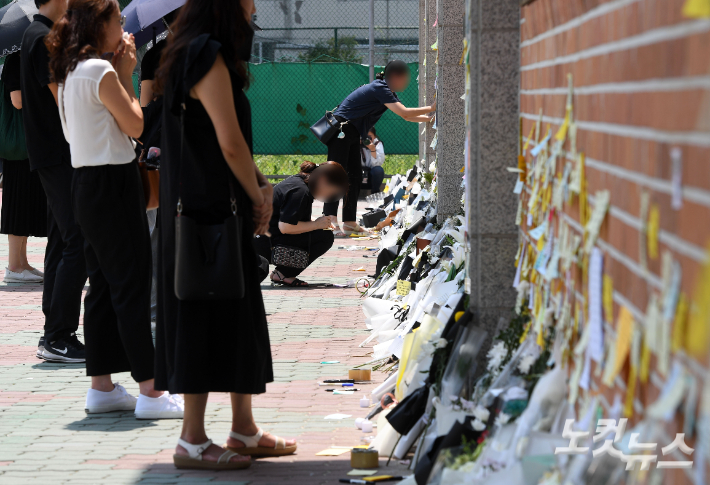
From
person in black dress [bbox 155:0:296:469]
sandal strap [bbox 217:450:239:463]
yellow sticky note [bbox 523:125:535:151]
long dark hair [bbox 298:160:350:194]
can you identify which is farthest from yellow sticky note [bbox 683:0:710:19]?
long dark hair [bbox 298:160:350:194]

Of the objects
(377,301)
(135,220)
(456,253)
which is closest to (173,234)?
(135,220)

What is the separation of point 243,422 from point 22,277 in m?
5.76

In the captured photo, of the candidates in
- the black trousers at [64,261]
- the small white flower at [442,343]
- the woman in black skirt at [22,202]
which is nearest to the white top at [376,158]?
the woman in black skirt at [22,202]

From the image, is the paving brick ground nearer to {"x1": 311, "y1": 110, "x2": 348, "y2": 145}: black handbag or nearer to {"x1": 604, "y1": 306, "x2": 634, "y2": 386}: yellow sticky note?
{"x1": 604, "y1": 306, "x2": 634, "y2": 386}: yellow sticky note

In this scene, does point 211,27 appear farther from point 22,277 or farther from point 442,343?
point 22,277

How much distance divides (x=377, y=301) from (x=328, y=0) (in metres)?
21.7

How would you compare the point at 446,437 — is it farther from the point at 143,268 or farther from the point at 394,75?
the point at 394,75

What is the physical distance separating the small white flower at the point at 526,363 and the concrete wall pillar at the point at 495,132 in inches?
31.1

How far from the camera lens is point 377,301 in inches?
252

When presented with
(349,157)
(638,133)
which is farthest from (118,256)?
(349,157)

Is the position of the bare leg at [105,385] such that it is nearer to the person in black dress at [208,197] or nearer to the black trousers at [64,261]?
the person in black dress at [208,197]

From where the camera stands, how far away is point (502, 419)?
282 centimetres

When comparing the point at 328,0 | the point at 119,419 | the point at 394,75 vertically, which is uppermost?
the point at 328,0

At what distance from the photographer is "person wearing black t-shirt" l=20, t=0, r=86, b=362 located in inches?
208
